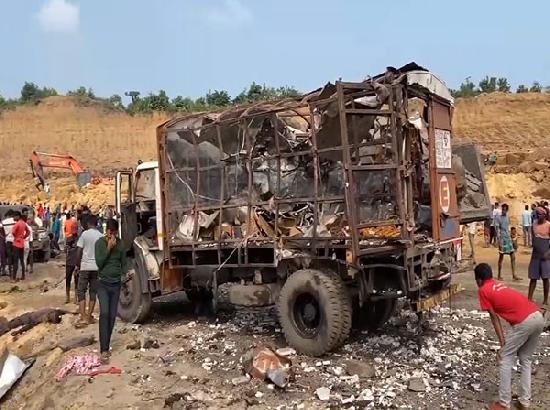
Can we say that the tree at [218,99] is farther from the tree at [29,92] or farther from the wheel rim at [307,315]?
the wheel rim at [307,315]

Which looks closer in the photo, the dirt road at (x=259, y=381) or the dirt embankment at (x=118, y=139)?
the dirt road at (x=259, y=381)

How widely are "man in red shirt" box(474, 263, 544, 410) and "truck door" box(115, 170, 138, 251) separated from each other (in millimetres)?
6014

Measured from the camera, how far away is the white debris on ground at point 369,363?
6301 millimetres

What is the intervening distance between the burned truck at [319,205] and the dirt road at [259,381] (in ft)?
1.65

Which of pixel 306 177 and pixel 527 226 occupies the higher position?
pixel 306 177

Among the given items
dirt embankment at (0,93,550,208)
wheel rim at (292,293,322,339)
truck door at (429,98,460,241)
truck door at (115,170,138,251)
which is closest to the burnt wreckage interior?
truck door at (429,98,460,241)

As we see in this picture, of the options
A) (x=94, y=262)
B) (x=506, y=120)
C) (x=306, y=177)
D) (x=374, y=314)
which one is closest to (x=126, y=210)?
(x=94, y=262)

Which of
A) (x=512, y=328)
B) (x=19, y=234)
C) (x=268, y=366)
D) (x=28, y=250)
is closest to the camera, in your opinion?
(x=512, y=328)

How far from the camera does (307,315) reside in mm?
7812

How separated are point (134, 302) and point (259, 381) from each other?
146 inches

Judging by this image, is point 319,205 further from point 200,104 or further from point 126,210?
point 200,104

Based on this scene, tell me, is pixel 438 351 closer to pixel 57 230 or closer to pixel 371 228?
pixel 371 228

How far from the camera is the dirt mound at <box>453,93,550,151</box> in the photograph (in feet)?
108

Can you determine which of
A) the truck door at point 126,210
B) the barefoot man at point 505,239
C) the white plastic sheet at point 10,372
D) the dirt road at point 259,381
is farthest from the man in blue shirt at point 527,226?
the white plastic sheet at point 10,372
